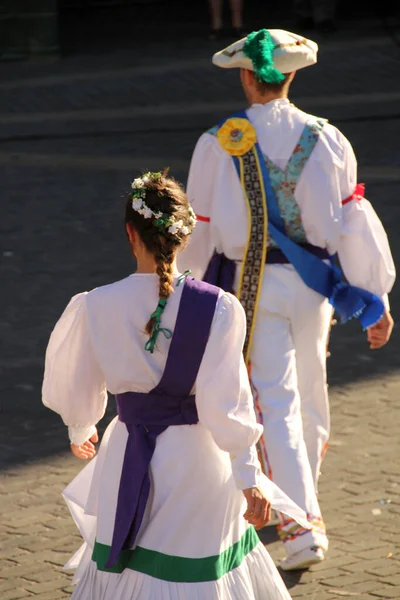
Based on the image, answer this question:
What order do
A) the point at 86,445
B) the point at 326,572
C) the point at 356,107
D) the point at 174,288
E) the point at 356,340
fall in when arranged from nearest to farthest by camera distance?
the point at 174,288, the point at 86,445, the point at 326,572, the point at 356,340, the point at 356,107

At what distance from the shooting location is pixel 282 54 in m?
5.15

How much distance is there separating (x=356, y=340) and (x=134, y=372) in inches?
179

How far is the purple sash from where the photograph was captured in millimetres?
3736

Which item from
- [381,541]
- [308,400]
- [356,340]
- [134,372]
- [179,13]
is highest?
[134,372]

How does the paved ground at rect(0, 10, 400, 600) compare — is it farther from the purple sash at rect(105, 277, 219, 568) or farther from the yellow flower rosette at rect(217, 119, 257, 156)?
the yellow flower rosette at rect(217, 119, 257, 156)

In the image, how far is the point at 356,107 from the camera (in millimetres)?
14297

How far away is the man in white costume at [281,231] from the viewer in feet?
16.9

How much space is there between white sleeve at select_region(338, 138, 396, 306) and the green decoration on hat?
40cm

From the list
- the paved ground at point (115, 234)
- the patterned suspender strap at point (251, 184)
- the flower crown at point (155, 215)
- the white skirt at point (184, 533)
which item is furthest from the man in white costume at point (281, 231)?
the flower crown at point (155, 215)

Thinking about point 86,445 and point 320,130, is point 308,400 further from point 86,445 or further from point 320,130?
point 86,445

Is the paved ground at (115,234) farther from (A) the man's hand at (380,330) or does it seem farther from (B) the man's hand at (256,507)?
(B) the man's hand at (256,507)

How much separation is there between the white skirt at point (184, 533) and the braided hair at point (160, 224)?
0.35m

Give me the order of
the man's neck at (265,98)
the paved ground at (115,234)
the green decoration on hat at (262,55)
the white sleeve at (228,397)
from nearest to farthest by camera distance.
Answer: the white sleeve at (228,397), the green decoration on hat at (262,55), the man's neck at (265,98), the paved ground at (115,234)

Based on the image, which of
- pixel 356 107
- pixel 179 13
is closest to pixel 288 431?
pixel 356 107
